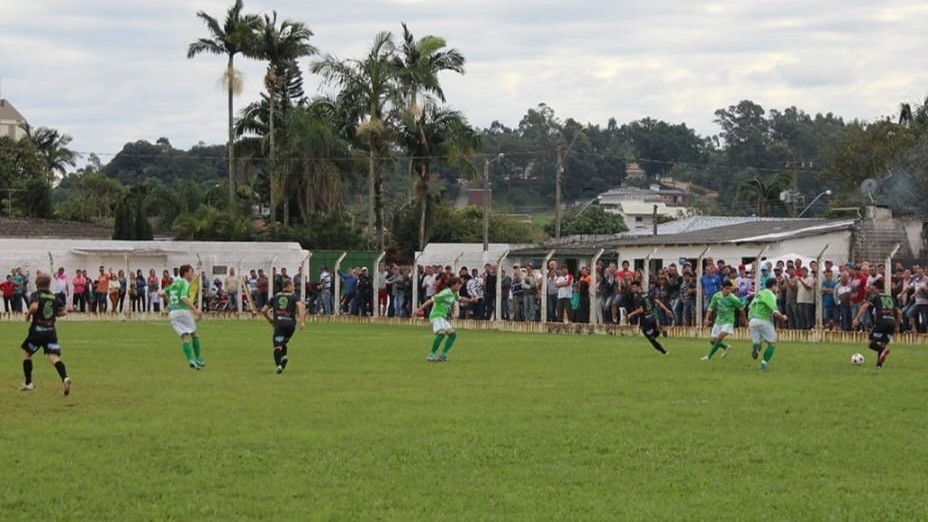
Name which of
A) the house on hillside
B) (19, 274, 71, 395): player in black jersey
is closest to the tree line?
(19, 274, 71, 395): player in black jersey

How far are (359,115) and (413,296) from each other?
783 inches

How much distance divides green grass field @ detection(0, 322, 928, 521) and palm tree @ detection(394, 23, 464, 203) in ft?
122

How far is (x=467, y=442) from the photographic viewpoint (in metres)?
15.4

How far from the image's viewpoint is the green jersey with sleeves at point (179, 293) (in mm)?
25844

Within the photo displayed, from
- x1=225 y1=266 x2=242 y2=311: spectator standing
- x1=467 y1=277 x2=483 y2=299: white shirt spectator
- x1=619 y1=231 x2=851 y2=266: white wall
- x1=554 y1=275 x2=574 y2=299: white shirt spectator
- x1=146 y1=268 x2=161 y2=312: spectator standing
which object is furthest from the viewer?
x1=225 y1=266 x2=242 y2=311: spectator standing

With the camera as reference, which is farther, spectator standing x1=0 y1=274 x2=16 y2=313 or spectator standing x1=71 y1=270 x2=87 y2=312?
spectator standing x1=71 y1=270 x2=87 y2=312

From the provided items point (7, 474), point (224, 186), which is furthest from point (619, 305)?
point (224, 186)

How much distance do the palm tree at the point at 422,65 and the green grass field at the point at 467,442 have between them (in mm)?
37318

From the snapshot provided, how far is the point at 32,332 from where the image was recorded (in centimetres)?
2073

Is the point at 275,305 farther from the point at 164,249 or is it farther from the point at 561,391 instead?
the point at 164,249

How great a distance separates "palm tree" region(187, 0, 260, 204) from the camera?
71500mm

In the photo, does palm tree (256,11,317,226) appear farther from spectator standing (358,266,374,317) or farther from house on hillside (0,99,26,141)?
house on hillside (0,99,26,141)

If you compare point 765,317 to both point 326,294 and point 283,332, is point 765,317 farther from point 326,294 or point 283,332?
point 326,294

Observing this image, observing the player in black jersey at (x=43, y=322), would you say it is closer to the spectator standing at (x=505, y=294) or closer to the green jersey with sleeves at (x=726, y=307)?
the green jersey with sleeves at (x=726, y=307)
